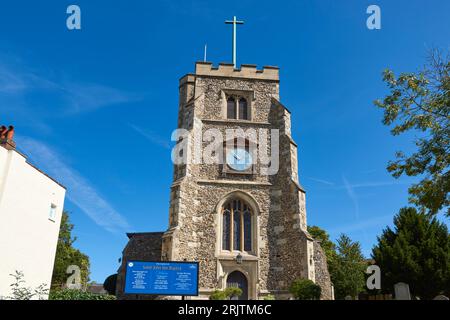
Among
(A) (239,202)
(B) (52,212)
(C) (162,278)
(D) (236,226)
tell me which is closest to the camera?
(C) (162,278)

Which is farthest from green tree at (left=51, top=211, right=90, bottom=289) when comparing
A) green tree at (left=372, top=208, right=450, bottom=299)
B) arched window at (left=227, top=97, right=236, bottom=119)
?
green tree at (left=372, top=208, right=450, bottom=299)

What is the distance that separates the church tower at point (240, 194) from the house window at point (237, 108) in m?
0.06

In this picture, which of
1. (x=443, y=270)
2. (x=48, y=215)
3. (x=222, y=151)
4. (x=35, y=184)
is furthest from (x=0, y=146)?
(x=443, y=270)

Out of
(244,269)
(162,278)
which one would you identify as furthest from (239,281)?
(162,278)

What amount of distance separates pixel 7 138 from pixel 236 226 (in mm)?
11012

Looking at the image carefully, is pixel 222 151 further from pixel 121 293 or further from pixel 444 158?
pixel 444 158

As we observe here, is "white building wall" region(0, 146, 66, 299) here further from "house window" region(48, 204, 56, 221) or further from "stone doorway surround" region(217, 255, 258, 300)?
"stone doorway surround" region(217, 255, 258, 300)

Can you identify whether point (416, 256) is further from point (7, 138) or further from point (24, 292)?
point (7, 138)

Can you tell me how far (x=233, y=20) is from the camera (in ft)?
88.4

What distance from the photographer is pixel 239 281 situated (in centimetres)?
1931

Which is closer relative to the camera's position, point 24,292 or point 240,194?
point 24,292

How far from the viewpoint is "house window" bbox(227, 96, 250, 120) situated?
2289 cm
